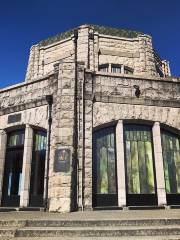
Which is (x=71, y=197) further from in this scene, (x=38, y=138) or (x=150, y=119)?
(x=150, y=119)

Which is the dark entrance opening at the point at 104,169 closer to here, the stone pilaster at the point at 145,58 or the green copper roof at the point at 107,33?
the stone pilaster at the point at 145,58

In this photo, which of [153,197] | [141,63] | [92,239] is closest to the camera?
[92,239]

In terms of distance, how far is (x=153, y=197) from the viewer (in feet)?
36.5

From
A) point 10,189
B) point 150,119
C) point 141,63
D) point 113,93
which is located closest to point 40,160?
point 10,189

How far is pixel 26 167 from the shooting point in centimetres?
1166

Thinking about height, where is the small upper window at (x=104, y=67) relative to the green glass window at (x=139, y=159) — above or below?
above

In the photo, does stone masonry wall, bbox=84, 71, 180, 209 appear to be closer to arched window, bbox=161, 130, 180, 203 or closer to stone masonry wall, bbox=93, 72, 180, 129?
stone masonry wall, bbox=93, 72, 180, 129

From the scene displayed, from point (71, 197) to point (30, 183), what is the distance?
101 inches

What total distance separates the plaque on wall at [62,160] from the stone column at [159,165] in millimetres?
3731

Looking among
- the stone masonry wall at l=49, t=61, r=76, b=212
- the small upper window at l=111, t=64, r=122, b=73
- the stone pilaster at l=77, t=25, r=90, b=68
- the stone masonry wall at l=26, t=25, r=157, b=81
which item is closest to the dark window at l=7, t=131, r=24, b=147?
the stone masonry wall at l=49, t=61, r=76, b=212

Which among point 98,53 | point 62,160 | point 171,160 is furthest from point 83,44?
point 62,160

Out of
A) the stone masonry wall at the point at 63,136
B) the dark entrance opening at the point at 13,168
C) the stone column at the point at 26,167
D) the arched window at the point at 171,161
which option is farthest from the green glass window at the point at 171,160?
the dark entrance opening at the point at 13,168

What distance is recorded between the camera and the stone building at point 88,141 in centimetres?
1055

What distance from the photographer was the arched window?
1145 cm
